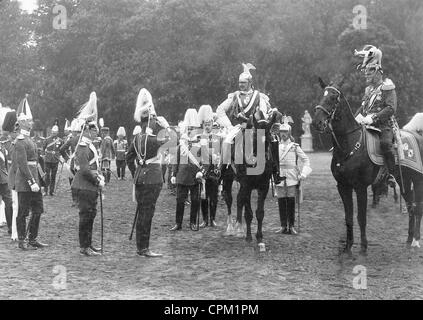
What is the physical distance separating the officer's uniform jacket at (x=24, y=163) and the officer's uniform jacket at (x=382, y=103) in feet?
18.9

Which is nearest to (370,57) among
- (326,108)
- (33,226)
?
(326,108)

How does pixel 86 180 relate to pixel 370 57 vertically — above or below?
below

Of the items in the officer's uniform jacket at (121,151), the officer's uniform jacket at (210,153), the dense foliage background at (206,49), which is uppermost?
the dense foliage background at (206,49)

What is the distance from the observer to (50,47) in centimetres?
4541

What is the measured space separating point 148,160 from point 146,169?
0.15 m

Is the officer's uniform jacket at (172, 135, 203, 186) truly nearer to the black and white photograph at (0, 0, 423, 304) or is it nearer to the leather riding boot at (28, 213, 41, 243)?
the black and white photograph at (0, 0, 423, 304)

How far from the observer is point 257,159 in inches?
416

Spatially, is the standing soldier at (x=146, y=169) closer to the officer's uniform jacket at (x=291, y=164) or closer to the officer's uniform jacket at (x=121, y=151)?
the officer's uniform jacket at (x=291, y=164)

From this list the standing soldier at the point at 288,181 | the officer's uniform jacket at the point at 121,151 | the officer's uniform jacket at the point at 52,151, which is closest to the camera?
the standing soldier at the point at 288,181

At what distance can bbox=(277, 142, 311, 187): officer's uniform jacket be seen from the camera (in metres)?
11.8

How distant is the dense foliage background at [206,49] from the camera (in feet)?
123

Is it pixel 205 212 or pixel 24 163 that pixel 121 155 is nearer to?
pixel 205 212

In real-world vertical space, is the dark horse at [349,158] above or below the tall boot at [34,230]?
above

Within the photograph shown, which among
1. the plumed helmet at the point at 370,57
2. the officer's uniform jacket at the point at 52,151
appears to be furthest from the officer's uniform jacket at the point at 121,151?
the plumed helmet at the point at 370,57
